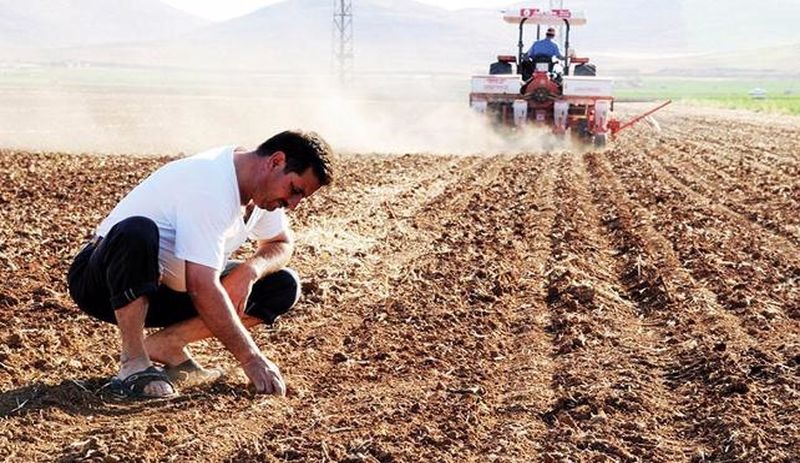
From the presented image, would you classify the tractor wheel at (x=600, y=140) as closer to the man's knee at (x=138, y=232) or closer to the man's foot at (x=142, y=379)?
the man's foot at (x=142, y=379)

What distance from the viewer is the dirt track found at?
4750 millimetres

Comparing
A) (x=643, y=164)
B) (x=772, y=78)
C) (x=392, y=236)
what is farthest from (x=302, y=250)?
(x=772, y=78)

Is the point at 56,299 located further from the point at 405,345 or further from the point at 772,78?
the point at 772,78

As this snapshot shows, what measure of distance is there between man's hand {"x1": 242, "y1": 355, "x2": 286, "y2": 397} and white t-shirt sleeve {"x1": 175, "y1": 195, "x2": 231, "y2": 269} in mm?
495

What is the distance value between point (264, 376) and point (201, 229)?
750 mm

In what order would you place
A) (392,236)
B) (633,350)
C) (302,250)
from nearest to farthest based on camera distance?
(633,350) → (302,250) → (392,236)

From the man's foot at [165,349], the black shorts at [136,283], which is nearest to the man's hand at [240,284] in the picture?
the black shorts at [136,283]

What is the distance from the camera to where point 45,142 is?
82.5 ft

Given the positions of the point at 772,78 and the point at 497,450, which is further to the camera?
the point at 772,78

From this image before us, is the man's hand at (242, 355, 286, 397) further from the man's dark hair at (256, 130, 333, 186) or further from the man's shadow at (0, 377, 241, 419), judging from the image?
the man's dark hair at (256, 130, 333, 186)

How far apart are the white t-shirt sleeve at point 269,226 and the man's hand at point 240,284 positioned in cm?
22

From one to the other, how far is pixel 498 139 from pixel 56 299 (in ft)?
54.0

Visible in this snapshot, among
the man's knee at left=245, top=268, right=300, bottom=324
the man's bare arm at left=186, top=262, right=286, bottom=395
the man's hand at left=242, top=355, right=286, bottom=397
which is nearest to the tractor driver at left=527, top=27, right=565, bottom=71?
the man's knee at left=245, top=268, right=300, bottom=324

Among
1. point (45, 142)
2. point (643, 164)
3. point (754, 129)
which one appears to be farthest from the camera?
point (754, 129)
